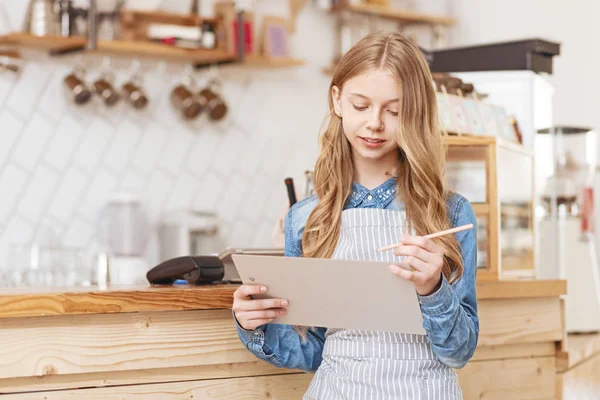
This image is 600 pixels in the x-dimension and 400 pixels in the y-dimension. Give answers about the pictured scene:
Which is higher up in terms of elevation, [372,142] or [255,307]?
[372,142]

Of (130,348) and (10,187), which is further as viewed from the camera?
(10,187)

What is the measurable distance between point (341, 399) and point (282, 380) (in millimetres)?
320

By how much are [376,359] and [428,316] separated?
17cm

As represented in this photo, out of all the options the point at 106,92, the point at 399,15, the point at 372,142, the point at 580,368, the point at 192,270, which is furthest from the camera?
the point at 399,15

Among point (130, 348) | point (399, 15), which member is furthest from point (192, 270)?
point (399, 15)

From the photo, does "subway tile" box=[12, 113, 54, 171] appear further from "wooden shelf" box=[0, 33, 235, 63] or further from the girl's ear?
the girl's ear

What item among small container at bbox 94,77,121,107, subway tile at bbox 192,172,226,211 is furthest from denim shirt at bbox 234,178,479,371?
subway tile at bbox 192,172,226,211

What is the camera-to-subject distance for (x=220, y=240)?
411cm

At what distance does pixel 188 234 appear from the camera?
12.9ft

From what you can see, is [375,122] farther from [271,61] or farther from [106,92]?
[271,61]

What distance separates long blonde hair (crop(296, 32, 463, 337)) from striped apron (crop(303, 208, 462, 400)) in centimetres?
4

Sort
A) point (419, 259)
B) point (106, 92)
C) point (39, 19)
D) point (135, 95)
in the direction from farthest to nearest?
point (135, 95) < point (106, 92) < point (39, 19) < point (419, 259)

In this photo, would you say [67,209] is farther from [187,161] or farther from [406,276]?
[406,276]

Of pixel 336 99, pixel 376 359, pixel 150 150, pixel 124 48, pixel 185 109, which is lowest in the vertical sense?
pixel 376 359
